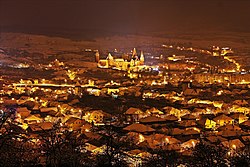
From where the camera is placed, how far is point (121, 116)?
13.2 metres

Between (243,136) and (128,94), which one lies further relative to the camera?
(128,94)

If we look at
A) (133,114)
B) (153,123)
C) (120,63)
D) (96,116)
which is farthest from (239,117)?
(120,63)

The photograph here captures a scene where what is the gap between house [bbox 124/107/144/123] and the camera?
42.1 ft

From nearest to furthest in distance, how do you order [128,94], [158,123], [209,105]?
1. [158,123]
2. [209,105]
3. [128,94]

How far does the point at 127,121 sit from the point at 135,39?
48.6 metres

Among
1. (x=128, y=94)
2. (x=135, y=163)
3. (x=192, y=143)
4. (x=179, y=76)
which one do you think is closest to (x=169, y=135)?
(x=192, y=143)

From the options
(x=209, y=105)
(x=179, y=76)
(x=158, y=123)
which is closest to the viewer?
(x=158, y=123)

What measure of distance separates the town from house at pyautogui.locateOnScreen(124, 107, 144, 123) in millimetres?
31

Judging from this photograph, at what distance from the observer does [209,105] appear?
49.9 ft

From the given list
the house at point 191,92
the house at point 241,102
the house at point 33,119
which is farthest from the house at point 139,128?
the house at point 191,92

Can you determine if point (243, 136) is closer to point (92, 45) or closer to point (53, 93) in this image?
point (53, 93)

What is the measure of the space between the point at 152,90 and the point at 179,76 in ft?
22.9

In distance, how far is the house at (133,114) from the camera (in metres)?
12.8

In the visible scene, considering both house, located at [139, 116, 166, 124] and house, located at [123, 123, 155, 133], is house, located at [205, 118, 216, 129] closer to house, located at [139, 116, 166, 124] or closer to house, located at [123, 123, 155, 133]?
house, located at [139, 116, 166, 124]
